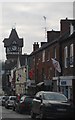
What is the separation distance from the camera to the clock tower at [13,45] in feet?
422

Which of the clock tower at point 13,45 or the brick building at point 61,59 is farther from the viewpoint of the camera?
the clock tower at point 13,45

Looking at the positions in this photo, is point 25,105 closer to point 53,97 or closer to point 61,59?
point 53,97

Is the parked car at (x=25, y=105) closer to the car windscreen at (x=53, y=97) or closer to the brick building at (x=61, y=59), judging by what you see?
the car windscreen at (x=53, y=97)

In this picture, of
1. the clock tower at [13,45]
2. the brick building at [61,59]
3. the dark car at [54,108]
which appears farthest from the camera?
the clock tower at [13,45]

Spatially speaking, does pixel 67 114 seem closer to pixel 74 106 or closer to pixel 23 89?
pixel 74 106

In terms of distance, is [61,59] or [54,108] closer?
[54,108]

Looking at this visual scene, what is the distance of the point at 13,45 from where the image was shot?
133 meters

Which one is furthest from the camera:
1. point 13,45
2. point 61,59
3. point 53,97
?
point 13,45

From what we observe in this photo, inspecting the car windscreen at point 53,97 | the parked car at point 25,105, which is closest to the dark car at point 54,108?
the car windscreen at point 53,97

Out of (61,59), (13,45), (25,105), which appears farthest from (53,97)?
(13,45)

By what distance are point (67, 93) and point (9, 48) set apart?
303 feet

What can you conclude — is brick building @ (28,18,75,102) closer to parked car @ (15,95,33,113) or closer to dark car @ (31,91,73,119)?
parked car @ (15,95,33,113)

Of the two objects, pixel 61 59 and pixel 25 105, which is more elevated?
pixel 61 59

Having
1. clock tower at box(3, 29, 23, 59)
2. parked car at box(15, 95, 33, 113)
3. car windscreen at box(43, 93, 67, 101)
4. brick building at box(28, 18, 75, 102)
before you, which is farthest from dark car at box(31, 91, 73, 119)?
clock tower at box(3, 29, 23, 59)
